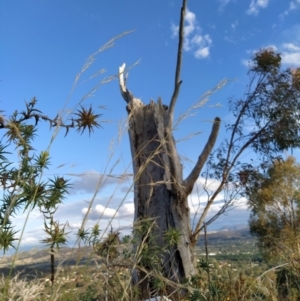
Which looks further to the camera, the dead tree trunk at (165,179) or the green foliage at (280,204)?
the green foliage at (280,204)

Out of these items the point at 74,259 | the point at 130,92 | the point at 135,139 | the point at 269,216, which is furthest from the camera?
the point at 269,216

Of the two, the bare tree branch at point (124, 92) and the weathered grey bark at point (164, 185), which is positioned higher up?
the bare tree branch at point (124, 92)

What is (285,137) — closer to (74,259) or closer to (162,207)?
(162,207)

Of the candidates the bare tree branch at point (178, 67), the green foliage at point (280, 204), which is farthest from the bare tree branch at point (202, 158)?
the green foliage at point (280, 204)

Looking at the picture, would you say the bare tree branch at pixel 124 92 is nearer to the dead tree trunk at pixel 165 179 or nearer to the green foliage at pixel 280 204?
the dead tree trunk at pixel 165 179

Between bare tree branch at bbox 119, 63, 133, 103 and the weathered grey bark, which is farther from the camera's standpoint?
bare tree branch at bbox 119, 63, 133, 103

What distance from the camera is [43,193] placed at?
1501mm

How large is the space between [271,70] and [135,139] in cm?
487

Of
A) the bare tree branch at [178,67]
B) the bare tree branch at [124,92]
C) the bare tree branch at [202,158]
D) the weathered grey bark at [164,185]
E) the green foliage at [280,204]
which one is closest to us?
the weathered grey bark at [164,185]

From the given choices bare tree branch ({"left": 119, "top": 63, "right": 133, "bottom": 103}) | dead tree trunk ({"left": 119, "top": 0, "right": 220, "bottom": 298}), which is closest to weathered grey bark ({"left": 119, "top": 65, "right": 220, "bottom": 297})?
dead tree trunk ({"left": 119, "top": 0, "right": 220, "bottom": 298})

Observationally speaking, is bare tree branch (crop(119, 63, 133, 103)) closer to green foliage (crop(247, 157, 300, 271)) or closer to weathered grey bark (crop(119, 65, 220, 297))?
weathered grey bark (crop(119, 65, 220, 297))

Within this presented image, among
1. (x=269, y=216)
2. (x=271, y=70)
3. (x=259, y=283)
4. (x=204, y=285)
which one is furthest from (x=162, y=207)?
(x=269, y=216)

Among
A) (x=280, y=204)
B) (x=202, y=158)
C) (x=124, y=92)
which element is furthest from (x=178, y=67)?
(x=280, y=204)

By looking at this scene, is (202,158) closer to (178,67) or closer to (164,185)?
(164,185)
